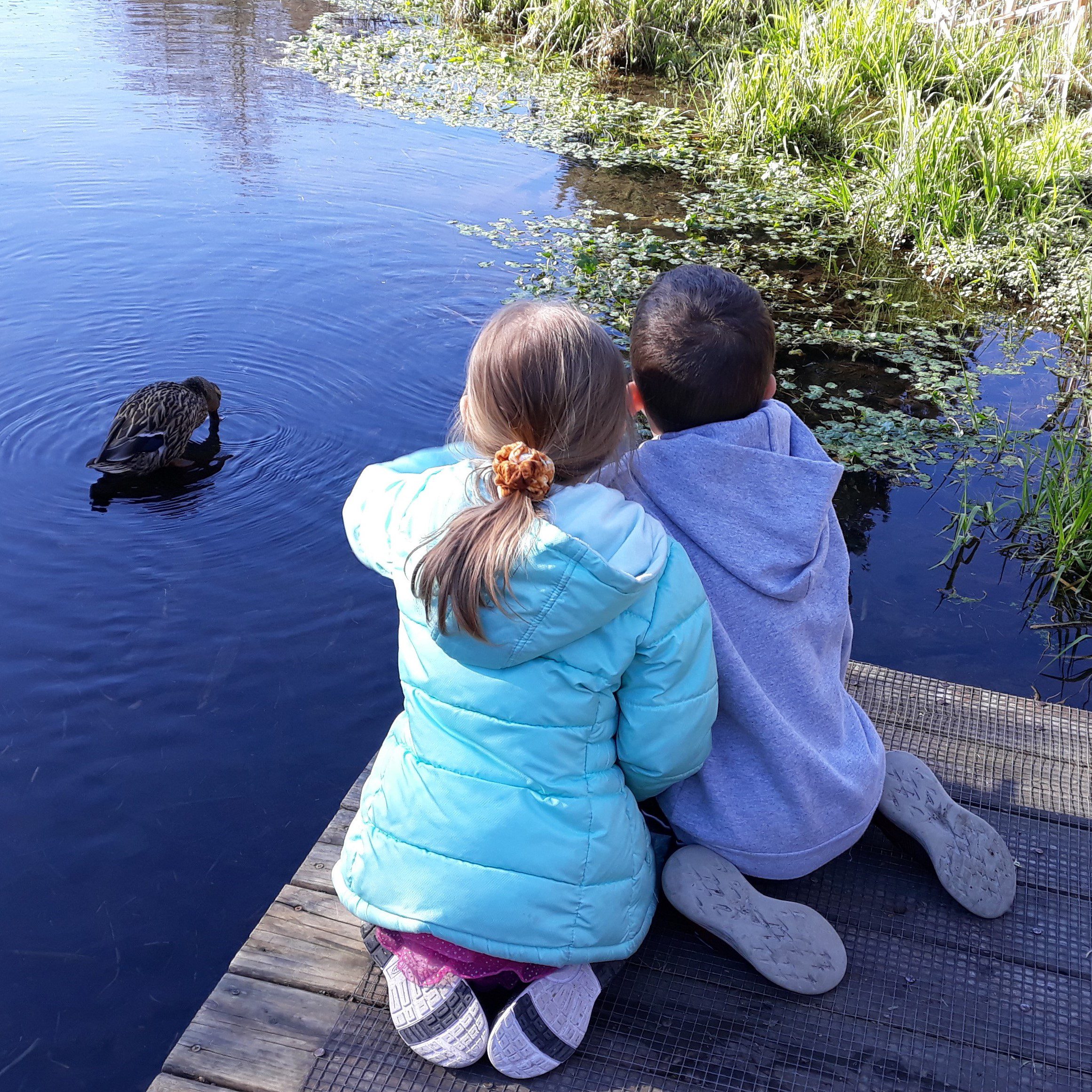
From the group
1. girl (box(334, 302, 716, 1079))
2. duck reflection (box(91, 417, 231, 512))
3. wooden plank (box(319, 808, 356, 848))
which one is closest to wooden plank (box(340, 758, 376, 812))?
wooden plank (box(319, 808, 356, 848))

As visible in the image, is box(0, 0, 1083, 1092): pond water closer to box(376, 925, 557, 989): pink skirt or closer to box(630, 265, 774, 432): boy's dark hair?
box(376, 925, 557, 989): pink skirt

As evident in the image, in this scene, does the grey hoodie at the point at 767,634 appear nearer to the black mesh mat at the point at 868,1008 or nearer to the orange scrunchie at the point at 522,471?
the black mesh mat at the point at 868,1008

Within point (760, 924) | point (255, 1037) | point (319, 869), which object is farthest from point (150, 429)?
point (760, 924)

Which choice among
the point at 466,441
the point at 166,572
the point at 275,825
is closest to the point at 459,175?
the point at 166,572

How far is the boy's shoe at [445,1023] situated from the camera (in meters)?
1.83

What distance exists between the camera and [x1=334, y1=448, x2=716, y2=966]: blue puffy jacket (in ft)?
5.69

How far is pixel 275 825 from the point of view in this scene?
302cm

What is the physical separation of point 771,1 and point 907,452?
756 centimetres

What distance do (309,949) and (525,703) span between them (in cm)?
84

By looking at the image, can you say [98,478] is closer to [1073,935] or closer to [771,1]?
[1073,935]

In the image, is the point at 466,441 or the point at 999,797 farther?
the point at 999,797

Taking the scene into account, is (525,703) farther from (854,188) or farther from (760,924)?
(854,188)

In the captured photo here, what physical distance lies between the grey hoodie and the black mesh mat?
0.69 ft

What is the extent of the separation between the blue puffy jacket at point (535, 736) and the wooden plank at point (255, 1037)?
0.93 ft
